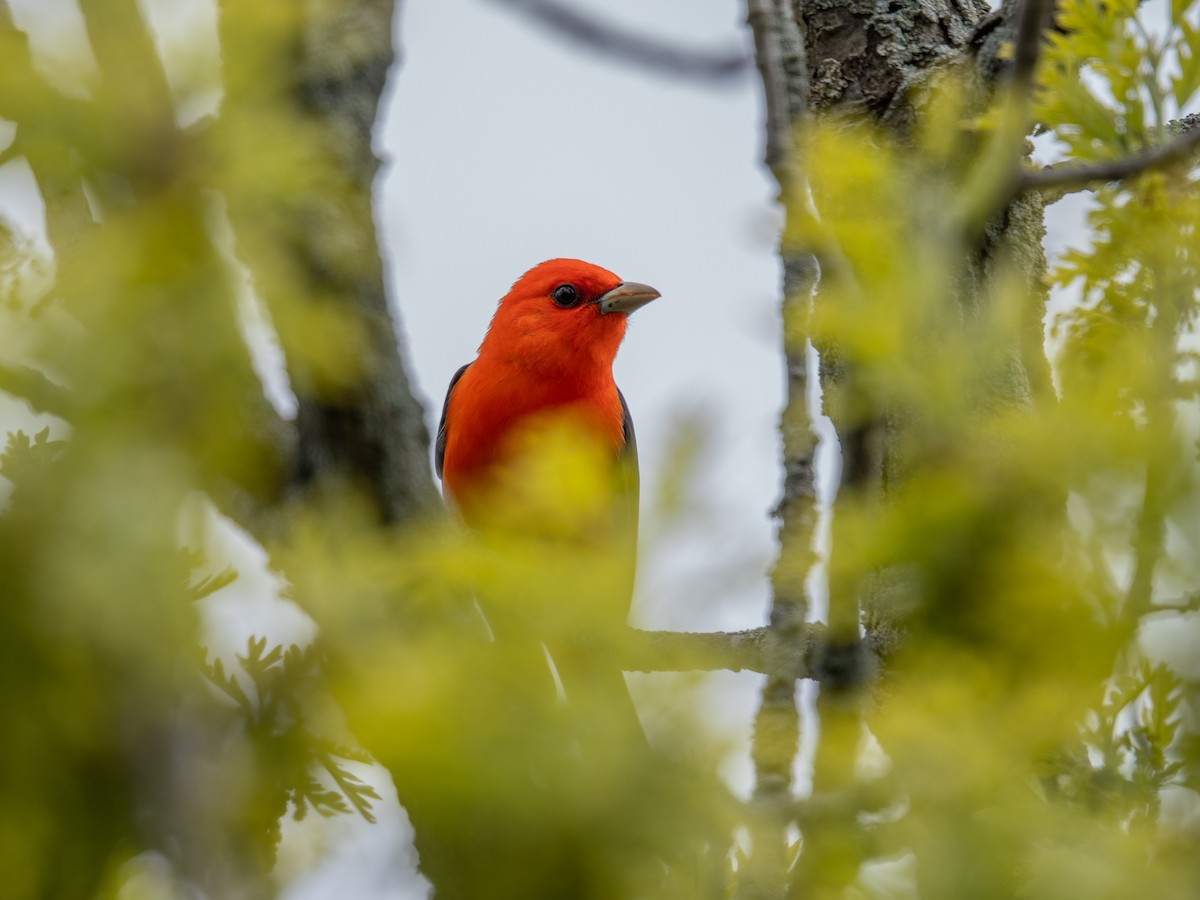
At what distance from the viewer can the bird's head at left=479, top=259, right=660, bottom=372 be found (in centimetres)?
599

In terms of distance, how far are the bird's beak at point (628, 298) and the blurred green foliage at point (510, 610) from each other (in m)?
4.31

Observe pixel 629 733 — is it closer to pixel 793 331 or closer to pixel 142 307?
pixel 793 331

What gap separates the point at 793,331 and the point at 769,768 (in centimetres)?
56

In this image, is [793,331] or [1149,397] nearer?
[1149,397]

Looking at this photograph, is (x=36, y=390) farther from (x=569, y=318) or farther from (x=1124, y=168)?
(x=569, y=318)

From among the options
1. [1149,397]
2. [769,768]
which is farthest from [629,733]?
[1149,397]

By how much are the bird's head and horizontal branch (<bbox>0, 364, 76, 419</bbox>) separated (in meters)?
4.41

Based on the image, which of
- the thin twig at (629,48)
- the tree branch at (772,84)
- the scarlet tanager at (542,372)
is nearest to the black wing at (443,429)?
the scarlet tanager at (542,372)

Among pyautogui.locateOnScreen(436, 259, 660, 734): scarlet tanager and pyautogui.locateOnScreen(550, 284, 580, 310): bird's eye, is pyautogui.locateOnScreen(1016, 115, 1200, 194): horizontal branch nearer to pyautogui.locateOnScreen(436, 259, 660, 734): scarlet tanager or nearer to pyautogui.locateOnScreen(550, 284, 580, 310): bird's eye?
pyautogui.locateOnScreen(436, 259, 660, 734): scarlet tanager

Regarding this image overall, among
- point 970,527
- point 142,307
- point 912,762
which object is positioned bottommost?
point 912,762

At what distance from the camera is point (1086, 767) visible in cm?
159

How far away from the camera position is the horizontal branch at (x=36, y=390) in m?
1.48

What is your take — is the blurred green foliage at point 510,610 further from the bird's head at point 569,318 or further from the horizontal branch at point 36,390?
the bird's head at point 569,318

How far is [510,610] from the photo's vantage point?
5.47ft
